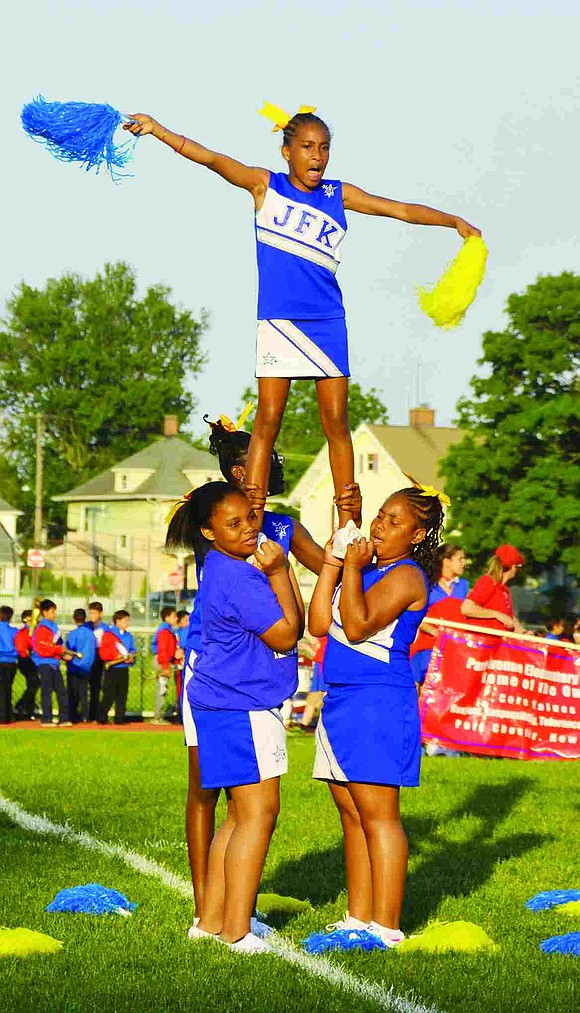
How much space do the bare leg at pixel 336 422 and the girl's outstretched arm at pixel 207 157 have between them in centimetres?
78

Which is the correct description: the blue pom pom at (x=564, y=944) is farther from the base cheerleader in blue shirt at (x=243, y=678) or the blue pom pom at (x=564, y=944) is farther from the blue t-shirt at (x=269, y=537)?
the blue t-shirt at (x=269, y=537)

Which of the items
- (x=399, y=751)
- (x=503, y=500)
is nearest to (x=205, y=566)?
(x=399, y=751)

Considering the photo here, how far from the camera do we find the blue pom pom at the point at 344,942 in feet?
22.5

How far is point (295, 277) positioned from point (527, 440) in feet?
146

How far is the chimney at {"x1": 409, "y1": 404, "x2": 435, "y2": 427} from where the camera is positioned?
7612 centimetres

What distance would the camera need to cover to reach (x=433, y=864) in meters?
9.67

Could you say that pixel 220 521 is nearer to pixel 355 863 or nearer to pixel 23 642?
pixel 355 863

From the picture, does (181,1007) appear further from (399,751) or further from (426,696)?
(426,696)

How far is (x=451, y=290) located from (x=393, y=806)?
2.08 meters

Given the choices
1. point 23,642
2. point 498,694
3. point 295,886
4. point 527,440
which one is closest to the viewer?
point 295,886

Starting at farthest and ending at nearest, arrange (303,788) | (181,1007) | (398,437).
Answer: (398,437) < (303,788) < (181,1007)

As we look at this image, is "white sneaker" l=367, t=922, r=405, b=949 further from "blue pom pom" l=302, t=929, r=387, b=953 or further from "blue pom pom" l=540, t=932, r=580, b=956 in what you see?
"blue pom pom" l=540, t=932, r=580, b=956

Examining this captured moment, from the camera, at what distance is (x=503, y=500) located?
50.4 meters

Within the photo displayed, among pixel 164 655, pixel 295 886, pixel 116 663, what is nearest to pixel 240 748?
pixel 295 886
